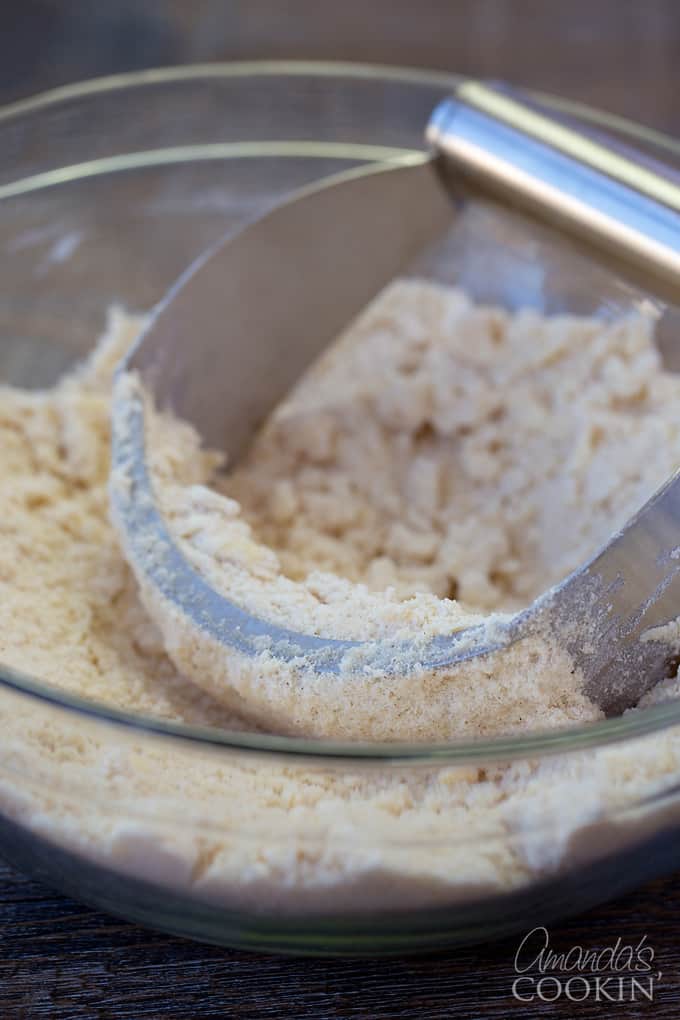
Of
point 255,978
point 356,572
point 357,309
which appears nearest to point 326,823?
point 255,978

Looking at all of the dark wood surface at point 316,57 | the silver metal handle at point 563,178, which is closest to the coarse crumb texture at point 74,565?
the dark wood surface at point 316,57

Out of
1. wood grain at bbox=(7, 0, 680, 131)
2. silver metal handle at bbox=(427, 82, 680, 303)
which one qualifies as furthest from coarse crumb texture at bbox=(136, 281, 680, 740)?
wood grain at bbox=(7, 0, 680, 131)

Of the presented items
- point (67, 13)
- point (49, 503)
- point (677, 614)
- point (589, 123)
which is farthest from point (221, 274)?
point (67, 13)

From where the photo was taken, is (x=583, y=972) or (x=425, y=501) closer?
(x=583, y=972)

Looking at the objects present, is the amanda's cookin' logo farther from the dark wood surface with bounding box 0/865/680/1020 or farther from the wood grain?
the wood grain

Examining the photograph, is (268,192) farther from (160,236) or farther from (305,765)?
(305,765)

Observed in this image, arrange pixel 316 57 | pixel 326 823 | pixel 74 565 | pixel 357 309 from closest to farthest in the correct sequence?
pixel 326 823
pixel 74 565
pixel 357 309
pixel 316 57

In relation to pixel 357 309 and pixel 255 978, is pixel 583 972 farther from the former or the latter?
pixel 357 309

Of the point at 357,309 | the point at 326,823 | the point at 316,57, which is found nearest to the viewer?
the point at 326,823

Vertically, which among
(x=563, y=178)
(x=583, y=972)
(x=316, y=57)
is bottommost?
(x=583, y=972)
